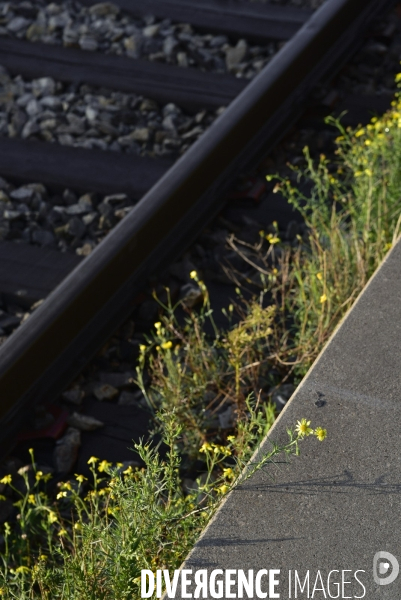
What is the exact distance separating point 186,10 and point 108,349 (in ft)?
11.7

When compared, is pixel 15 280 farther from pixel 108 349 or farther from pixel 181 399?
pixel 181 399

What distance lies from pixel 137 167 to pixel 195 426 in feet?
6.61

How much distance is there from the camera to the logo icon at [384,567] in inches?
95.3

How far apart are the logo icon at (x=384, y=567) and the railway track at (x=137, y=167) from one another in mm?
1658

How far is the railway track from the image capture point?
382cm

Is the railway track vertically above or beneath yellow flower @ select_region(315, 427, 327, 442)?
above

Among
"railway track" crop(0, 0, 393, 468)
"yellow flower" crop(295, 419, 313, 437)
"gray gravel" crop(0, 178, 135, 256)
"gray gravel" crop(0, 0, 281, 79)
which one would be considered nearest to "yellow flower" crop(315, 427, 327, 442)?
"yellow flower" crop(295, 419, 313, 437)

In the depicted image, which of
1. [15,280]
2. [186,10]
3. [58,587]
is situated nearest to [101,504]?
[58,587]

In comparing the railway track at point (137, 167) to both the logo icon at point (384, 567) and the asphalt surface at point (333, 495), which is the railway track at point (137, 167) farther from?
the logo icon at point (384, 567)

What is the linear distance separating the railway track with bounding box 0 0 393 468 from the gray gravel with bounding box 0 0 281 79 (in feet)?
0.39

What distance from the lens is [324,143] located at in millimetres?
5578

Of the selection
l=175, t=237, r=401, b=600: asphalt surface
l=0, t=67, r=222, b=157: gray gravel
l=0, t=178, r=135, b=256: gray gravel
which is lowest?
l=175, t=237, r=401, b=600: asphalt surface

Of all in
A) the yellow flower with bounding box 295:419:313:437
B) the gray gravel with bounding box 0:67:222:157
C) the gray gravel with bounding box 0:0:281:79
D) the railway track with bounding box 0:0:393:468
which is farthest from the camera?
the gray gravel with bounding box 0:0:281:79

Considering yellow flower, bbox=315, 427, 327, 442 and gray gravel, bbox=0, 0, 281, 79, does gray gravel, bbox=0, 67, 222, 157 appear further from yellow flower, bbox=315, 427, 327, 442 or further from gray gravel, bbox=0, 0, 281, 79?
yellow flower, bbox=315, 427, 327, 442
